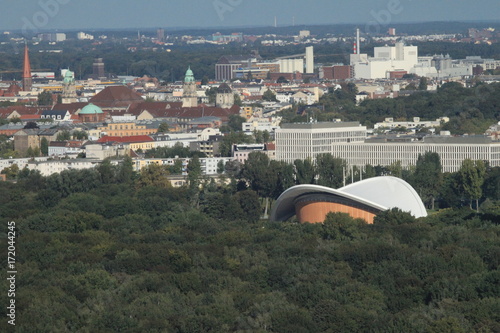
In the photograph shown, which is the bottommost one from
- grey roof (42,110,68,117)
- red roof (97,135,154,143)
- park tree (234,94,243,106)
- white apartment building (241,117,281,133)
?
park tree (234,94,243,106)

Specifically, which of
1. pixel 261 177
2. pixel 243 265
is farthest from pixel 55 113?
pixel 243 265

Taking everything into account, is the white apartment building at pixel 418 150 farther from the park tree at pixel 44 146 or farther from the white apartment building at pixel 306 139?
the park tree at pixel 44 146

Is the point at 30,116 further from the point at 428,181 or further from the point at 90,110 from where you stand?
the point at 428,181

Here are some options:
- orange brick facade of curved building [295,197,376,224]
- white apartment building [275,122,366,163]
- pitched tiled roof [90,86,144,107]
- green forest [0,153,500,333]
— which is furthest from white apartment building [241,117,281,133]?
orange brick facade of curved building [295,197,376,224]

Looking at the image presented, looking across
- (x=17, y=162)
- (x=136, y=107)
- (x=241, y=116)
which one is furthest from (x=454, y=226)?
(x=136, y=107)

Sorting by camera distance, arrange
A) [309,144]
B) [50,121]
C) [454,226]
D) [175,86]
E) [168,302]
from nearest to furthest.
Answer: [168,302]
[454,226]
[309,144]
[50,121]
[175,86]

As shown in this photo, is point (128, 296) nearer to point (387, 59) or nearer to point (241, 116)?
point (241, 116)

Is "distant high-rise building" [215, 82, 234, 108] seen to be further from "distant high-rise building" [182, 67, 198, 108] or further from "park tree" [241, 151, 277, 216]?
"park tree" [241, 151, 277, 216]
